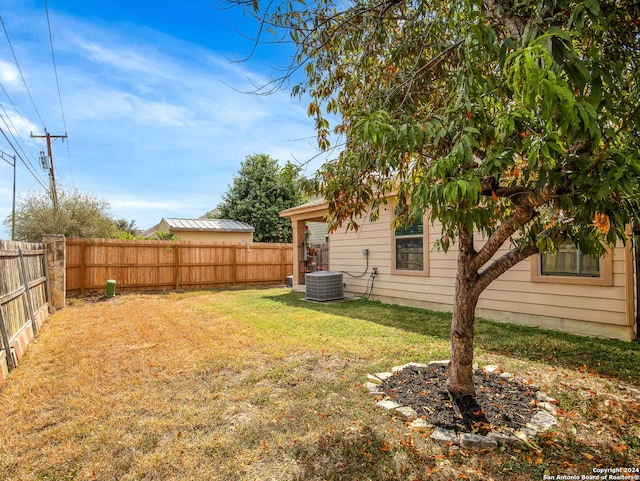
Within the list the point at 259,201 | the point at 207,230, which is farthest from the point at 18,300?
the point at 259,201

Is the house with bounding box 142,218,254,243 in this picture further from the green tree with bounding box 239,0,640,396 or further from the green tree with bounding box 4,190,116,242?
the green tree with bounding box 239,0,640,396

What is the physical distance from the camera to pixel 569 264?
16.5ft

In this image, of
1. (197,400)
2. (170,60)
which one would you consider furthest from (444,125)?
(170,60)

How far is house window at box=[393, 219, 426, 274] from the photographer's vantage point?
720cm

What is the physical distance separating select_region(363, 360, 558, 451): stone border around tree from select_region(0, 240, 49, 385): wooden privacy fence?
3.85 metres

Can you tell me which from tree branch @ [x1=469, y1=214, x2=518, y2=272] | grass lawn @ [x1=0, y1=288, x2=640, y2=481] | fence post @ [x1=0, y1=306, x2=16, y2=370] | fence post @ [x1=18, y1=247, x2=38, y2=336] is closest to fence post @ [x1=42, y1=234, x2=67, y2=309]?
fence post @ [x1=18, y1=247, x2=38, y2=336]

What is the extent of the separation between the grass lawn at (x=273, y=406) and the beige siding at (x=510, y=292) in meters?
0.38

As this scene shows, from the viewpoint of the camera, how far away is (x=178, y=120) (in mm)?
9203

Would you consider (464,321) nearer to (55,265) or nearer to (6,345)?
(6,345)

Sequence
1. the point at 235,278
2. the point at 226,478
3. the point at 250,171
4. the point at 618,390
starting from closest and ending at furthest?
1. the point at 226,478
2. the point at 618,390
3. the point at 235,278
4. the point at 250,171

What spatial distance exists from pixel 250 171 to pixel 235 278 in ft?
35.4

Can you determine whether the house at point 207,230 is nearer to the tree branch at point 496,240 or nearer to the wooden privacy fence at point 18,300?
the wooden privacy fence at point 18,300

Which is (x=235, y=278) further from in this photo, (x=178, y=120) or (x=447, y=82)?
(x=447, y=82)

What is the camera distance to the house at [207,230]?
17.2 metres
